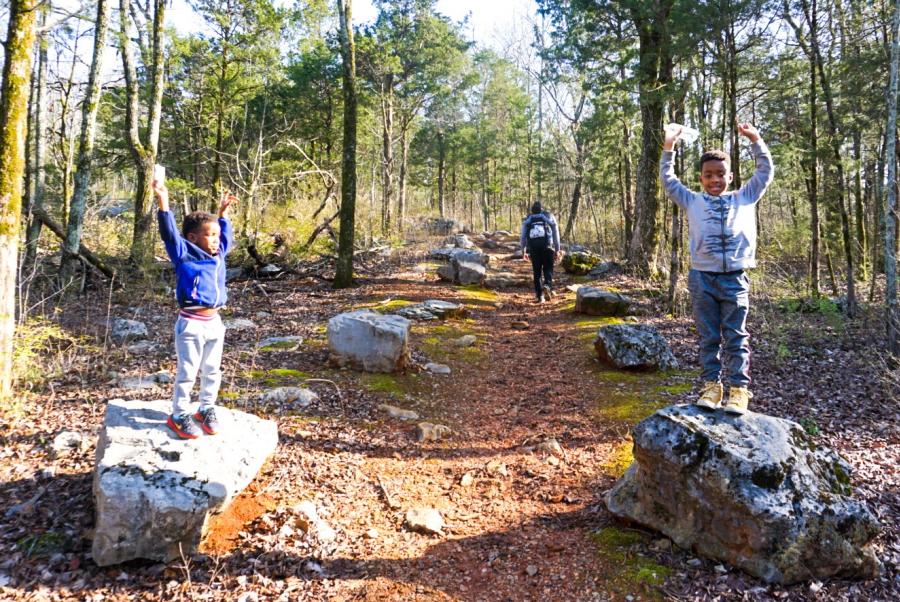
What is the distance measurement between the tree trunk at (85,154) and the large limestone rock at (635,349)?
1067 centimetres

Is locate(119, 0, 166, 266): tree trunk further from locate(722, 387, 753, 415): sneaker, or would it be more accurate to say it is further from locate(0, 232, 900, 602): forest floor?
locate(722, 387, 753, 415): sneaker

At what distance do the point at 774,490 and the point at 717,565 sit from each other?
611mm

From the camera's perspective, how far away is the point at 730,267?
142 inches

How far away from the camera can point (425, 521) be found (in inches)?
152

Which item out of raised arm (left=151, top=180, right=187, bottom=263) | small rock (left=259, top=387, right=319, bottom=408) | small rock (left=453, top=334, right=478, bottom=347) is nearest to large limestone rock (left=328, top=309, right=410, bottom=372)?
small rock (left=259, top=387, right=319, bottom=408)

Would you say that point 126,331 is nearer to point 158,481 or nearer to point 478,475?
point 158,481

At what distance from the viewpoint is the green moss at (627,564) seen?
3.12 meters

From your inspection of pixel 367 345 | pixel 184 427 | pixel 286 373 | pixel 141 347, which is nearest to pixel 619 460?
pixel 367 345

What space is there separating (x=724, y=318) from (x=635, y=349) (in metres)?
3.66

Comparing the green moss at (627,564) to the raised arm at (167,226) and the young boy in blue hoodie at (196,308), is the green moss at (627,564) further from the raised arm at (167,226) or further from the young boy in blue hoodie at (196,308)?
the raised arm at (167,226)

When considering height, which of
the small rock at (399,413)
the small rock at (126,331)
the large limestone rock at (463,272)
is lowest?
the small rock at (399,413)

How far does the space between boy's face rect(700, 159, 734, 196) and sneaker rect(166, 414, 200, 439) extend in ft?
14.2

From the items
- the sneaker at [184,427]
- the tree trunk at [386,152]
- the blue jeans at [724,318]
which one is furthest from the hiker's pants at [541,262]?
the tree trunk at [386,152]

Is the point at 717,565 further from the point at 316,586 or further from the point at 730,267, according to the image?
the point at 316,586
